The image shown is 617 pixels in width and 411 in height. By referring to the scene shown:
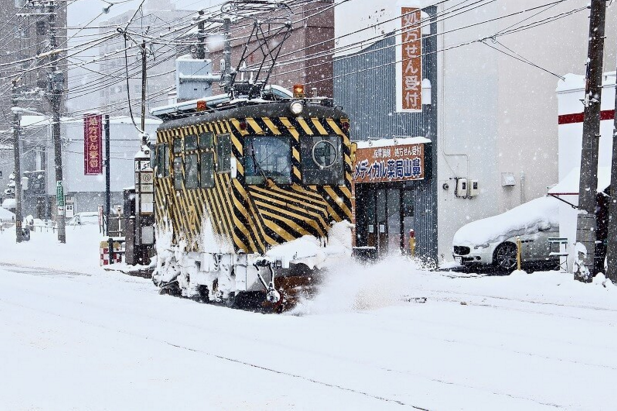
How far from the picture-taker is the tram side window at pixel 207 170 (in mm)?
18344

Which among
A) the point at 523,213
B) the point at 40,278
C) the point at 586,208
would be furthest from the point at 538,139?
the point at 40,278

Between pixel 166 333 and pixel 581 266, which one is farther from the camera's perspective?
pixel 581 266

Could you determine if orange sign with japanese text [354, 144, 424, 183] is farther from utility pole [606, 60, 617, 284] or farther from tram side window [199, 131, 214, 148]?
tram side window [199, 131, 214, 148]

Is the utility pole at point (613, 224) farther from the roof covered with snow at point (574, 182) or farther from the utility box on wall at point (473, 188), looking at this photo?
the utility box on wall at point (473, 188)

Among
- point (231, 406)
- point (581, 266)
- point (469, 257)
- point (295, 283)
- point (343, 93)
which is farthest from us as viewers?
point (343, 93)

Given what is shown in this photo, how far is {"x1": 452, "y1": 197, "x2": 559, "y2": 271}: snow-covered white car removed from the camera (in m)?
28.0

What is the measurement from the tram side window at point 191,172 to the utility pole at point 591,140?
8293 mm

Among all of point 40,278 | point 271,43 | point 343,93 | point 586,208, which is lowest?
point 40,278

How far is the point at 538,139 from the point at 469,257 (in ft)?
18.2

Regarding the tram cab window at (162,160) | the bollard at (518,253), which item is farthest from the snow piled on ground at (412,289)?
the tram cab window at (162,160)

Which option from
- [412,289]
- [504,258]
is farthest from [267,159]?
[504,258]

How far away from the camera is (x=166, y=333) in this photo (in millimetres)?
14633

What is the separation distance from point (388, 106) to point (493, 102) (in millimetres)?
3804

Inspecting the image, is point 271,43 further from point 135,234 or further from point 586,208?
point 586,208
